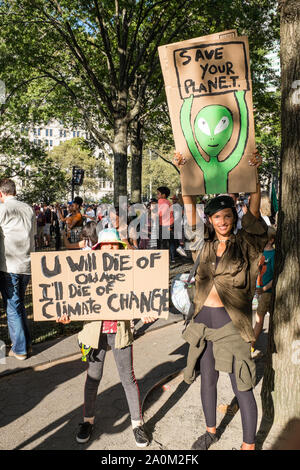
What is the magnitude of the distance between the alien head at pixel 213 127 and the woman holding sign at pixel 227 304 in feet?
0.83

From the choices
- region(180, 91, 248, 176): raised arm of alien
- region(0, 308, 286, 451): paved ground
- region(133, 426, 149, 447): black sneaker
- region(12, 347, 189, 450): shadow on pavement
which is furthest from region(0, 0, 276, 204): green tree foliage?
region(133, 426, 149, 447): black sneaker

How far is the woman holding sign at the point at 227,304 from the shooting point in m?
2.73

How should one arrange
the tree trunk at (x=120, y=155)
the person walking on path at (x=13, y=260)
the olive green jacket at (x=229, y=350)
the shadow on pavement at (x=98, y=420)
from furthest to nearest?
the tree trunk at (x=120, y=155)
the person walking on path at (x=13, y=260)
the shadow on pavement at (x=98, y=420)
the olive green jacket at (x=229, y=350)

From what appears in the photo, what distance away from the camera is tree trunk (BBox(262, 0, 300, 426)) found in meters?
2.98

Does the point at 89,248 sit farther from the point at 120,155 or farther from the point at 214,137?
the point at 120,155

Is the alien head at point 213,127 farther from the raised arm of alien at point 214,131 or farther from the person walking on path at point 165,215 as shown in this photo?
the person walking on path at point 165,215

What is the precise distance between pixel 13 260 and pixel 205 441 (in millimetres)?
2952

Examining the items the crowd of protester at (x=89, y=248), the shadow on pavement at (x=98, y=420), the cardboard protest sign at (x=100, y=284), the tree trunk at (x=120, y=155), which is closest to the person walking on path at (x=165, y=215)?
the tree trunk at (x=120, y=155)

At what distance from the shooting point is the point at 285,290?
3105mm

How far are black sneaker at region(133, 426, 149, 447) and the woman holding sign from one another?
0.36 m

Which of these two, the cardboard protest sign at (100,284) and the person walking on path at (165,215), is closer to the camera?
the cardboard protest sign at (100,284)

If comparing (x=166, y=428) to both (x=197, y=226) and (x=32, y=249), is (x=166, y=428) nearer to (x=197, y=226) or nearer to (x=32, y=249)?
(x=197, y=226)

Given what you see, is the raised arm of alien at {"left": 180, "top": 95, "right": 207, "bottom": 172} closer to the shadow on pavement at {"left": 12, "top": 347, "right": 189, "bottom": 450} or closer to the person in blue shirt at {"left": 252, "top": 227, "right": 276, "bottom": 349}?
the person in blue shirt at {"left": 252, "top": 227, "right": 276, "bottom": 349}

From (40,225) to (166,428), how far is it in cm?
1409
